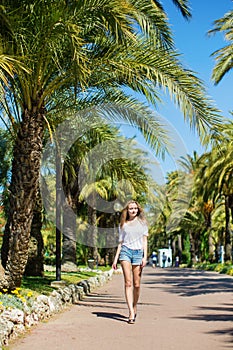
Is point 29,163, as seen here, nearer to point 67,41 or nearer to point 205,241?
point 67,41

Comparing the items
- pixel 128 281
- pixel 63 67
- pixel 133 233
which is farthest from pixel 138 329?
pixel 63 67

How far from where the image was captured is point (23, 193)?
9.75 meters

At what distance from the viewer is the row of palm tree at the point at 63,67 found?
9.29m

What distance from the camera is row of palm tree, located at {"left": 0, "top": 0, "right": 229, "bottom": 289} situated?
929 centimetres

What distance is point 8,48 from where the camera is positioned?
Answer: 31.4 ft

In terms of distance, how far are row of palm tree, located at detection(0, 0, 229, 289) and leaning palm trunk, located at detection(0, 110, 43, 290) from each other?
17 millimetres

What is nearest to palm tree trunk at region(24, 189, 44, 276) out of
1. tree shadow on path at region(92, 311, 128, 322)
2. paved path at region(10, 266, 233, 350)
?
paved path at region(10, 266, 233, 350)

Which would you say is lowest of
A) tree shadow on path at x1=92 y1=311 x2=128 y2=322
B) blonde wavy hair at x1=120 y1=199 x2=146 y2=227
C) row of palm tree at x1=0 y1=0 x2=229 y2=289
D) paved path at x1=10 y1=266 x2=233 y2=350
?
paved path at x1=10 y1=266 x2=233 y2=350

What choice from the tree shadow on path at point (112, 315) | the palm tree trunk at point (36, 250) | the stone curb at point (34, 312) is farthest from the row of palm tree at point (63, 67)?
the palm tree trunk at point (36, 250)

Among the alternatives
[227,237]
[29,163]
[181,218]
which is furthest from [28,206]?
[181,218]

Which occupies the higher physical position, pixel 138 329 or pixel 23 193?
pixel 23 193

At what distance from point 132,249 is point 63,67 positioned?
13.3 ft

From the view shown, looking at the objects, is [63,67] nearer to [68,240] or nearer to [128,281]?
[128,281]

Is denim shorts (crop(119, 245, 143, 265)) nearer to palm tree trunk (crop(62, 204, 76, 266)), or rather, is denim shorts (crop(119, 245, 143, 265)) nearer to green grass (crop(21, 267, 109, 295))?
green grass (crop(21, 267, 109, 295))
